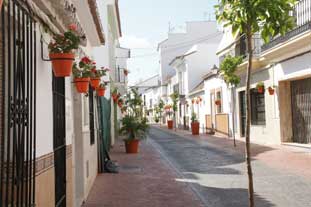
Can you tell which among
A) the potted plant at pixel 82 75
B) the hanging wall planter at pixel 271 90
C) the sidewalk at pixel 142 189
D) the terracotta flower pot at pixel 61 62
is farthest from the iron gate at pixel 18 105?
the hanging wall planter at pixel 271 90

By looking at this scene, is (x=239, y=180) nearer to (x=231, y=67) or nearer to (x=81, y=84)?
(x=81, y=84)

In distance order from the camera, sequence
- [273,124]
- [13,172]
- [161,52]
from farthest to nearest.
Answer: [161,52]
[273,124]
[13,172]

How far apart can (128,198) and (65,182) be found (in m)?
2.67

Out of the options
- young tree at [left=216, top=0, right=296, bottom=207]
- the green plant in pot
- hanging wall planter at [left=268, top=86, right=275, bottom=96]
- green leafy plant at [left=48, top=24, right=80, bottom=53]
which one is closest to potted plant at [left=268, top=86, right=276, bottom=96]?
hanging wall planter at [left=268, top=86, right=275, bottom=96]

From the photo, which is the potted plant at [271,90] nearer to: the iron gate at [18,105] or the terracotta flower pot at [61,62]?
the terracotta flower pot at [61,62]

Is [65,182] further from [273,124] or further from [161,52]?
[161,52]

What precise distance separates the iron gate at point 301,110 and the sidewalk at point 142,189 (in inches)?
268

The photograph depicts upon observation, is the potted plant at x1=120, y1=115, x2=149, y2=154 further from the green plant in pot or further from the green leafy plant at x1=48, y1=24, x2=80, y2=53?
the green leafy plant at x1=48, y1=24, x2=80, y2=53

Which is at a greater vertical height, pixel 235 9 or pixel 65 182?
pixel 235 9

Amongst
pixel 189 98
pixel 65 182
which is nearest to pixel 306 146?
pixel 65 182

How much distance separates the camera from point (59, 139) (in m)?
5.49

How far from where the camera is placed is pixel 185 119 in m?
42.8

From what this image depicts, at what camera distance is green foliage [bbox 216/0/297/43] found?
443 centimetres

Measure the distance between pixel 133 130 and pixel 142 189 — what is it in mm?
8034
